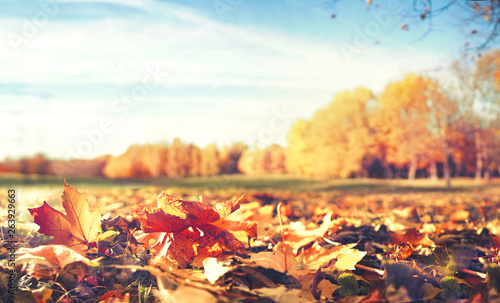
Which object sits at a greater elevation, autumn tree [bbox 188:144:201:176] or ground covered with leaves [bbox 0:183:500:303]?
autumn tree [bbox 188:144:201:176]

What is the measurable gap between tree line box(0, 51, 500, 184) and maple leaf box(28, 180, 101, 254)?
836 inches

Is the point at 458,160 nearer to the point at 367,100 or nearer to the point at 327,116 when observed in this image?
the point at 367,100

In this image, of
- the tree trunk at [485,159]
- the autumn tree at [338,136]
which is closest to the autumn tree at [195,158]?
the autumn tree at [338,136]

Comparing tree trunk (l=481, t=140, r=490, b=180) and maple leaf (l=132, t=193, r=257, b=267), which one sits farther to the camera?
tree trunk (l=481, t=140, r=490, b=180)

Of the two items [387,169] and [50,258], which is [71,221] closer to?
[50,258]

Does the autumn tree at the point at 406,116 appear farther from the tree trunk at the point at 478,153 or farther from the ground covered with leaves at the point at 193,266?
the ground covered with leaves at the point at 193,266

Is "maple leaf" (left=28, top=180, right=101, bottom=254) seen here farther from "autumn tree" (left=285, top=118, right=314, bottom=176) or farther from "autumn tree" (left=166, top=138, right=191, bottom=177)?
"autumn tree" (left=285, top=118, right=314, bottom=176)

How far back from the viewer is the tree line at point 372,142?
1005 inches

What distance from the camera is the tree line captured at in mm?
25516

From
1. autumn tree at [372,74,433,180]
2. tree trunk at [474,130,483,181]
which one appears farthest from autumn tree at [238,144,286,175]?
tree trunk at [474,130,483,181]

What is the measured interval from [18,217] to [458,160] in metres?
38.6

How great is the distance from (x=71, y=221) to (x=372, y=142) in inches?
1234

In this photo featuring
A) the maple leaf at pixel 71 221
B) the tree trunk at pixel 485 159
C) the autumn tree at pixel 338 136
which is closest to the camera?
the maple leaf at pixel 71 221

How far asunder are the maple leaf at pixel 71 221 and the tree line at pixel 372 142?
21.2 meters
